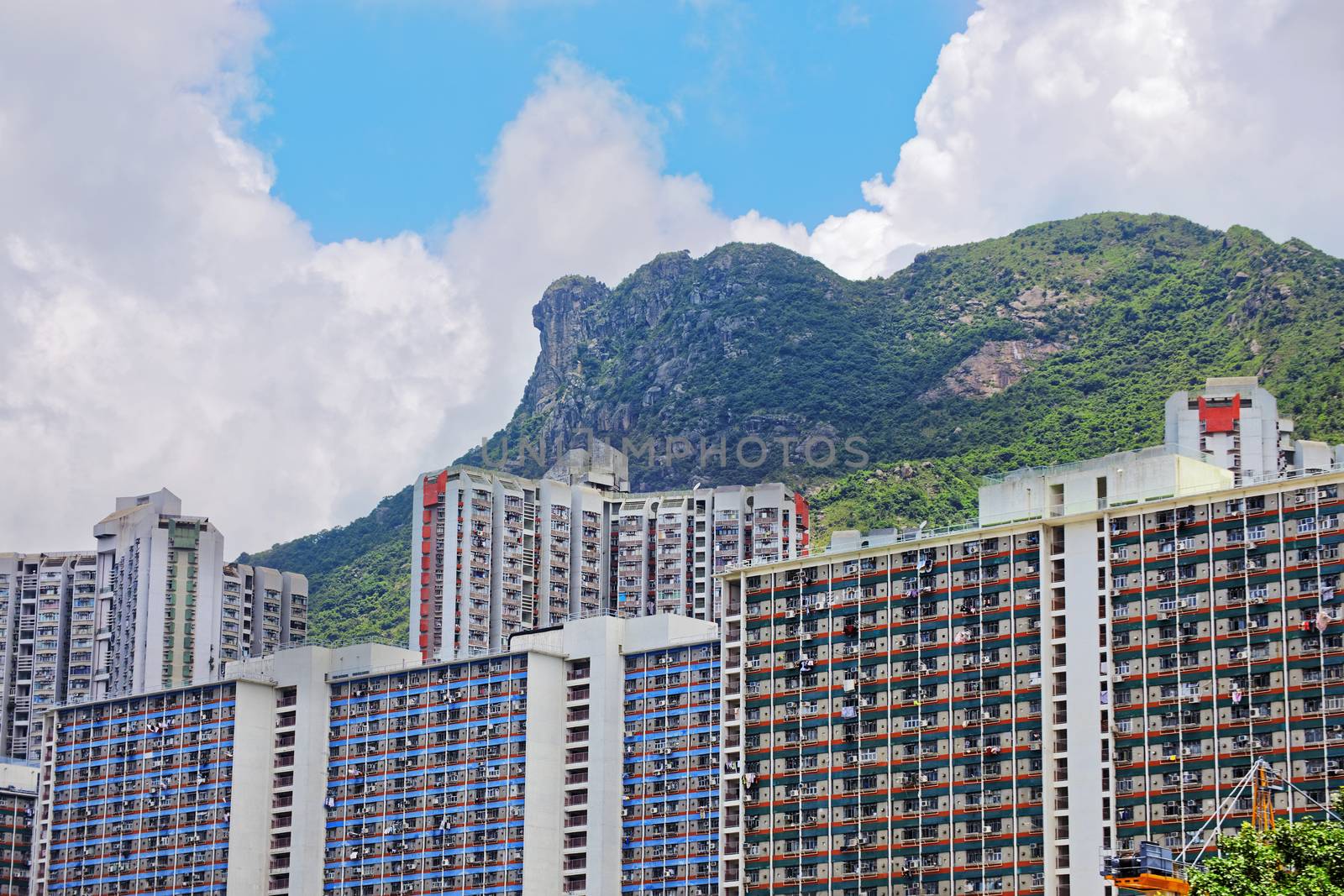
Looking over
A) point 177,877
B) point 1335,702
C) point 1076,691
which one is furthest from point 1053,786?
point 177,877

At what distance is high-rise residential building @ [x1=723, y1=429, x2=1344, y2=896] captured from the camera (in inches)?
4075

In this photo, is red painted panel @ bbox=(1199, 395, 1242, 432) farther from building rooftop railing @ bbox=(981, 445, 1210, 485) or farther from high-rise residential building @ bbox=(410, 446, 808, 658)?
building rooftop railing @ bbox=(981, 445, 1210, 485)

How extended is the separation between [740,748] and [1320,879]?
45.9 meters

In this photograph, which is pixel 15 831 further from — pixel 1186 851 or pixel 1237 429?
pixel 1186 851

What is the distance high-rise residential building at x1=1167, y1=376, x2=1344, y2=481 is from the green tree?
104 metres

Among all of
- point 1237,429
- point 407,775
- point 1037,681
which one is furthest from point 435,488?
point 1037,681

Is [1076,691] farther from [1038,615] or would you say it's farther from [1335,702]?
[1335,702]

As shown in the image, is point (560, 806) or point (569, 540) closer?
point (560, 806)

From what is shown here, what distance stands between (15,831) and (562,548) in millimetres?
50735

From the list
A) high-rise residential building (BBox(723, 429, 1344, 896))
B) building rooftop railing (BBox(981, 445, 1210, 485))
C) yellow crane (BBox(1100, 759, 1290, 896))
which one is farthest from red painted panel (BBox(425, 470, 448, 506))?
yellow crane (BBox(1100, 759, 1290, 896))

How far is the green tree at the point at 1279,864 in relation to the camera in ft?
260

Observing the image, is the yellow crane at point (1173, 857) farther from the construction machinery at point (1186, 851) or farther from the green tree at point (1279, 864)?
the green tree at point (1279, 864)

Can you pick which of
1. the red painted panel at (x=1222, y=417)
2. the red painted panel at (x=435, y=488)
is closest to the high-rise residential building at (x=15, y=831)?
the red painted panel at (x=435, y=488)

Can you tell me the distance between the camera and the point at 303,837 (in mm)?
150000
